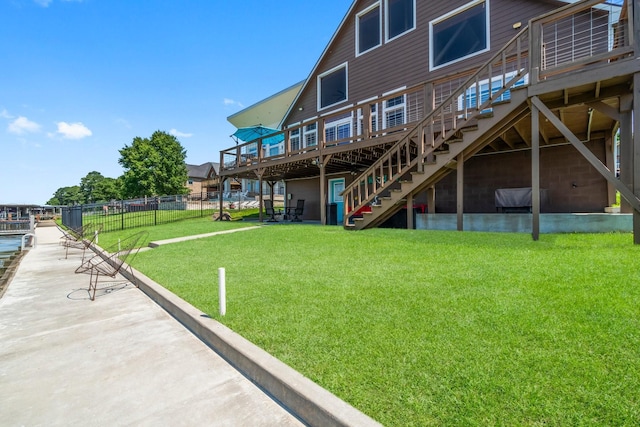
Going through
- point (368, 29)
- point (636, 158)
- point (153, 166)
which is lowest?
point (636, 158)

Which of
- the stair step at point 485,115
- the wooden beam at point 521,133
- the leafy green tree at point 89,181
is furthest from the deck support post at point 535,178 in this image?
the leafy green tree at point 89,181

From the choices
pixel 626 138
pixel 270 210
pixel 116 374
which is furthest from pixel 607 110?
pixel 270 210

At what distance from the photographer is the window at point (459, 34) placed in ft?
32.0

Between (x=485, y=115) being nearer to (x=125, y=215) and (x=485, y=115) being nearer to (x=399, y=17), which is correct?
(x=399, y=17)

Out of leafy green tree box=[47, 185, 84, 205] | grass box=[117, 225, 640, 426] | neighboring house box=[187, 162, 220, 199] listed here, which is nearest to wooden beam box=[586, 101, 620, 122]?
grass box=[117, 225, 640, 426]

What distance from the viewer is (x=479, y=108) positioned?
6.80m

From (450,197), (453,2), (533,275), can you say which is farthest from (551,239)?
(453,2)

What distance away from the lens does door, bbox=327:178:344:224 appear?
48.0 ft

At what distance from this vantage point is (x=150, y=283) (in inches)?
185

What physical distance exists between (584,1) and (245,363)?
7.29 m

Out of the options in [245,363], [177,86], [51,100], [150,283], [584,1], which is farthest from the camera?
[177,86]

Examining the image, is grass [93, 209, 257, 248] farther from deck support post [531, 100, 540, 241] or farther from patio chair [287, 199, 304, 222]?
deck support post [531, 100, 540, 241]

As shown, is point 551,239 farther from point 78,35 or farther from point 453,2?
point 78,35

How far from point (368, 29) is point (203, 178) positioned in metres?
39.9
